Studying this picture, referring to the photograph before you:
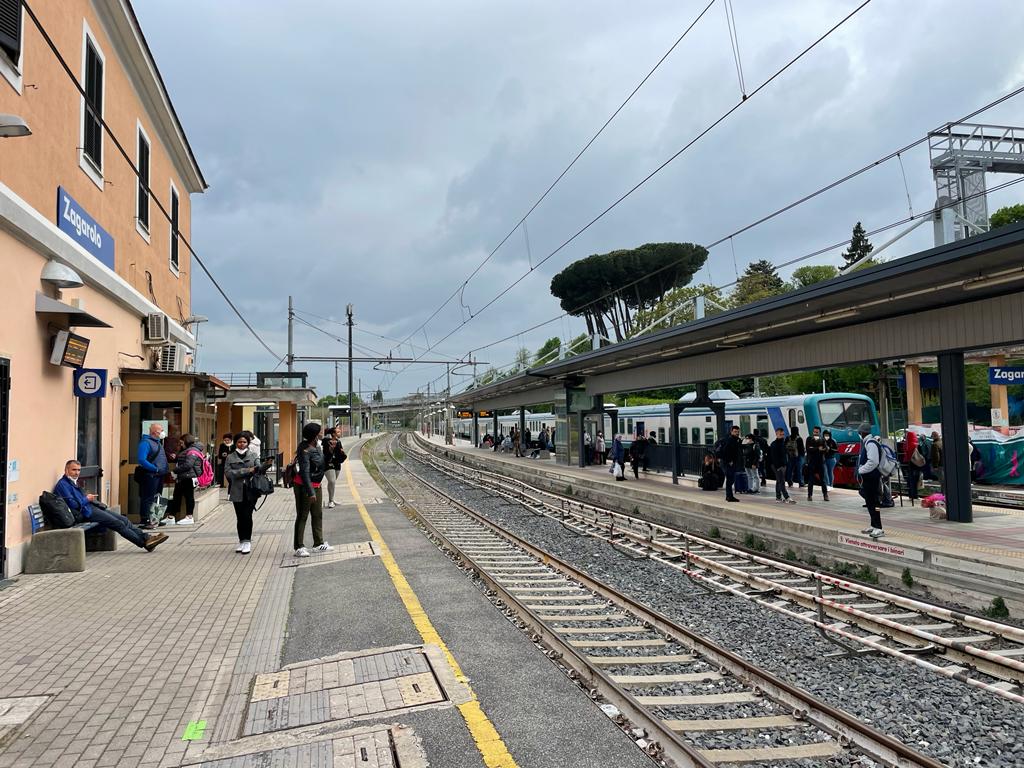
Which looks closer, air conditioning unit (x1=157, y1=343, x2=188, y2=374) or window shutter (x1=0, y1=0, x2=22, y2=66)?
window shutter (x1=0, y1=0, x2=22, y2=66)

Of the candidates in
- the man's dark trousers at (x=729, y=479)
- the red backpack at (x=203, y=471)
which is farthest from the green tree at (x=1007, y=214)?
the red backpack at (x=203, y=471)

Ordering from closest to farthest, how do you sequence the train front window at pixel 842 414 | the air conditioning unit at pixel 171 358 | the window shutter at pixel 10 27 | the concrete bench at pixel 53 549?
the window shutter at pixel 10 27
the concrete bench at pixel 53 549
the air conditioning unit at pixel 171 358
the train front window at pixel 842 414

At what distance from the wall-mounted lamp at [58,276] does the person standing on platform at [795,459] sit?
14672 millimetres

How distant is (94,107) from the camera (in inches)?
447

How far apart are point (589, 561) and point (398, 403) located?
117048 mm

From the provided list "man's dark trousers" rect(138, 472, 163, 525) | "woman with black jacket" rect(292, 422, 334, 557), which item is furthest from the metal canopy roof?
"man's dark trousers" rect(138, 472, 163, 525)

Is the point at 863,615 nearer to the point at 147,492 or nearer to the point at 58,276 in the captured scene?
the point at 58,276

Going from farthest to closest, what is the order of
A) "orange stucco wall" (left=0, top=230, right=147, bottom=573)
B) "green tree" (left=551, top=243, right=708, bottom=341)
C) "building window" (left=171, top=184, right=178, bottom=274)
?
"green tree" (left=551, top=243, right=708, bottom=341), "building window" (left=171, top=184, right=178, bottom=274), "orange stucco wall" (left=0, top=230, right=147, bottom=573)

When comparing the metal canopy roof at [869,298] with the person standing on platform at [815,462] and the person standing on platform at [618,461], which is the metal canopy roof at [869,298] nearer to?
the person standing on platform at [815,462]

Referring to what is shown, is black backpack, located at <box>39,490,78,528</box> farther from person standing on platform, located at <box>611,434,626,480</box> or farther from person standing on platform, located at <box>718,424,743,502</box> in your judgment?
person standing on platform, located at <box>611,434,626,480</box>

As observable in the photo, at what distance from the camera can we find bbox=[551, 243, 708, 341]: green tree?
→ 5366cm

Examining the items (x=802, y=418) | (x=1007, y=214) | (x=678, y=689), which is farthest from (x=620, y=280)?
(x=678, y=689)

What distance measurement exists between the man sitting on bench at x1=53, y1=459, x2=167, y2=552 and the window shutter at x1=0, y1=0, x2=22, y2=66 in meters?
4.93

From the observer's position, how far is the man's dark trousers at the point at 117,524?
926cm
